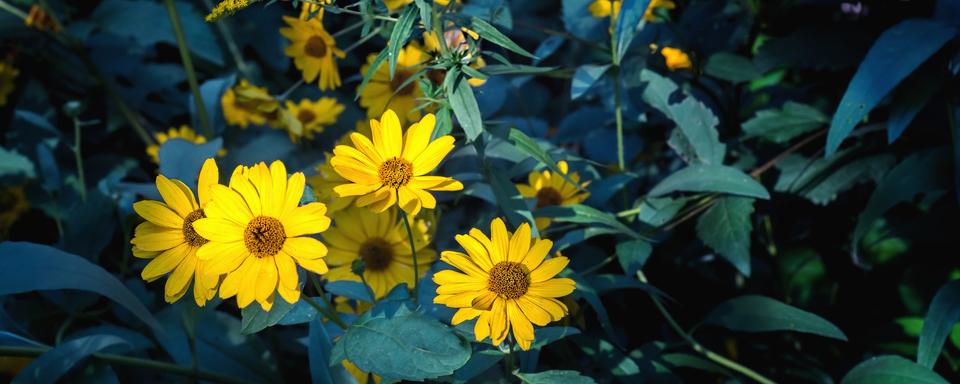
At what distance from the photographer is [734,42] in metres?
1.44

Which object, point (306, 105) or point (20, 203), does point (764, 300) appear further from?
point (20, 203)

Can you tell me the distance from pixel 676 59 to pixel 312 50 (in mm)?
623

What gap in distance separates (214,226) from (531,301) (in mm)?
331

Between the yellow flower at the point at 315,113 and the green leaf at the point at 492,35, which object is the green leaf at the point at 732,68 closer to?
the green leaf at the point at 492,35

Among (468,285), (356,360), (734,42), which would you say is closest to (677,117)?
(734,42)

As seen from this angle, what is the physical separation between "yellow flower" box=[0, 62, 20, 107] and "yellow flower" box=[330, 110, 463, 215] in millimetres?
1270

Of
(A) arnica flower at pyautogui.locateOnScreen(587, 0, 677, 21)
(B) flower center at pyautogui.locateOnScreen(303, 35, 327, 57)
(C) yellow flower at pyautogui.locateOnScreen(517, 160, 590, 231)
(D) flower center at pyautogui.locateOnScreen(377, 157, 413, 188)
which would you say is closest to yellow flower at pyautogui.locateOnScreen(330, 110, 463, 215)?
(D) flower center at pyautogui.locateOnScreen(377, 157, 413, 188)

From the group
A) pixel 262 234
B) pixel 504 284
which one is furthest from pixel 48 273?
pixel 504 284

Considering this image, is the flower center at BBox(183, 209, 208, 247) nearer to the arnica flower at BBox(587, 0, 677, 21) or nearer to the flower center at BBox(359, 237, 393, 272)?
the flower center at BBox(359, 237, 393, 272)

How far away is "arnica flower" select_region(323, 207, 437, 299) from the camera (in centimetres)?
117

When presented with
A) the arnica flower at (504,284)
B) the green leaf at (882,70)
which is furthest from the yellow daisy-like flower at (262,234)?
the green leaf at (882,70)

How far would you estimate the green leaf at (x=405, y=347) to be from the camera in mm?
837

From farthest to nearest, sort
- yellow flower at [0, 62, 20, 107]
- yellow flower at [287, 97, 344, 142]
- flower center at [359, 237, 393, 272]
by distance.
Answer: yellow flower at [0, 62, 20, 107]
yellow flower at [287, 97, 344, 142]
flower center at [359, 237, 393, 272]

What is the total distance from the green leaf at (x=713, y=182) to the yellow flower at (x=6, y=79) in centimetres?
141
